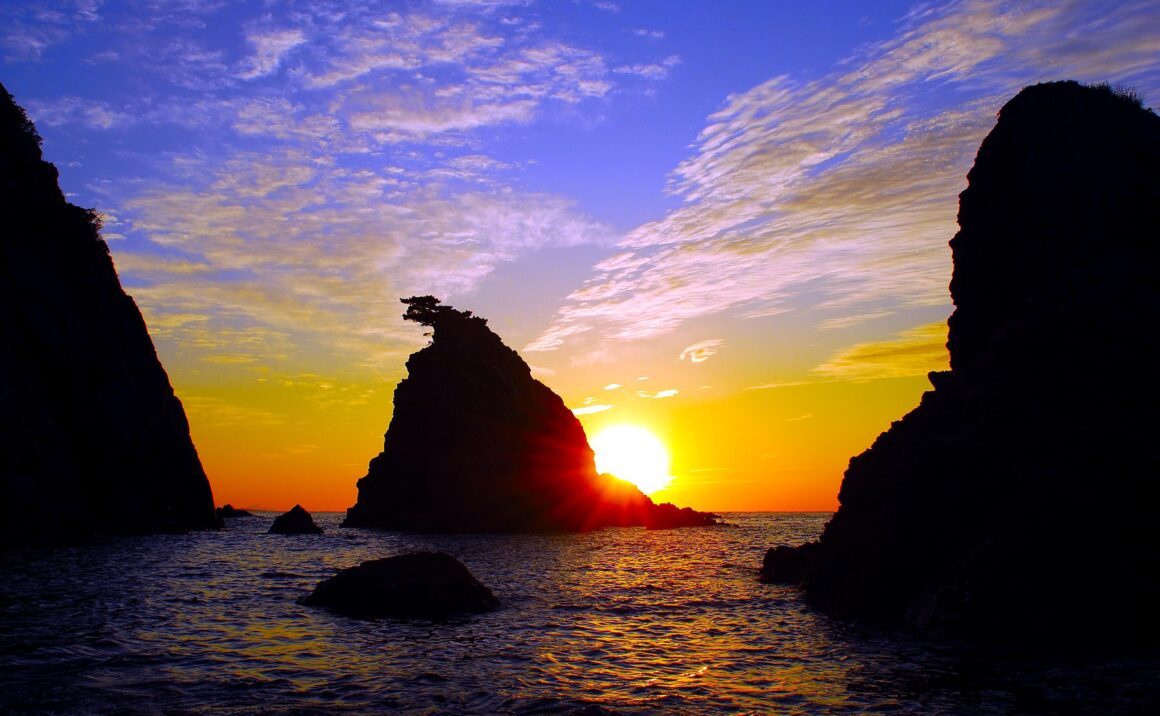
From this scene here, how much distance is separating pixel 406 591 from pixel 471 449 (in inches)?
2197

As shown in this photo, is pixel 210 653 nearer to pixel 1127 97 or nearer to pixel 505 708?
pixel 505 708

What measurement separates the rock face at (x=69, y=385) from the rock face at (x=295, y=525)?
10.1m

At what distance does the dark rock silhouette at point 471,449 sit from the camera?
254ft

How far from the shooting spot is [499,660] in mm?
16391

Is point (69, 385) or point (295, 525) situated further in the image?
point (295, 525)

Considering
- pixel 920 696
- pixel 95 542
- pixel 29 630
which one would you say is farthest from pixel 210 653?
pixel 95 542

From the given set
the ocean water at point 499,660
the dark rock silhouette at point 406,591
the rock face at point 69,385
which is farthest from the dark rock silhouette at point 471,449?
the dark rock silhouette at point 406,591

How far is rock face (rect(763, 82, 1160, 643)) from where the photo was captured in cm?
1719

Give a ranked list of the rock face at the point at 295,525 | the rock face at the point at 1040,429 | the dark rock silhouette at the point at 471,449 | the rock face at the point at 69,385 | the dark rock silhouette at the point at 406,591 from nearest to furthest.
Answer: the rock face at the point at 1040,429, the dark rock silhouette at the point at 406,591, the rock face at the point at 69,385, the rock face at the point at 295,525, the dark rock silhouette at the point at 471,449

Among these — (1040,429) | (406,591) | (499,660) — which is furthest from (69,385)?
(1040,429)

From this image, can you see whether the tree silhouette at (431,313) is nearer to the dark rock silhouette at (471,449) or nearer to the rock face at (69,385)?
the dark rock silhouette at (471,449)

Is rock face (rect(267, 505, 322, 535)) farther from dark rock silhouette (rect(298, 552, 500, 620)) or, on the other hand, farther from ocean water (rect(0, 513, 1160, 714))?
dark rock silhouette (rect(298, 552, 500, 620))

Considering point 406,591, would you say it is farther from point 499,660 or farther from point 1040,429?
point 1040,429

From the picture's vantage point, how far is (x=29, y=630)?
17203 millimetres
